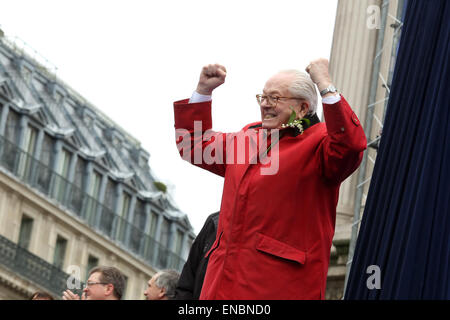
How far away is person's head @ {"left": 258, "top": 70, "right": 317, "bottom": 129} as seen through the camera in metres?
5.97

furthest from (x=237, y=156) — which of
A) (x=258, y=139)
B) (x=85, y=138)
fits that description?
(x=85, y=138)

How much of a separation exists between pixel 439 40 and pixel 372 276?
3.75 ft

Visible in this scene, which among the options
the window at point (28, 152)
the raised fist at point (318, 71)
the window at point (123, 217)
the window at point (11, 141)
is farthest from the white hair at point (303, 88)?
the window at point (123, 217)

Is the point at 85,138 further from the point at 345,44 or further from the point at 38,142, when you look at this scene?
the point at 345,44

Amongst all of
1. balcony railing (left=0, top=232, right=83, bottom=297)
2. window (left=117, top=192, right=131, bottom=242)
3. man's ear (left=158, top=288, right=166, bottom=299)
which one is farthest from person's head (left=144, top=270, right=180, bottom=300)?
window (left=117, top=192, right=131, bottom=242)

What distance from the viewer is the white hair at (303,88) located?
5.98 metres

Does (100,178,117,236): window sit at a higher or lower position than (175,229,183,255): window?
higher

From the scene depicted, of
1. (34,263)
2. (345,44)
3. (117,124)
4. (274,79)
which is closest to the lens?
(274,79)

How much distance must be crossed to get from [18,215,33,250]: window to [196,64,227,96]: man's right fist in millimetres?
34872

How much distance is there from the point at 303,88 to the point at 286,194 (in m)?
0.56

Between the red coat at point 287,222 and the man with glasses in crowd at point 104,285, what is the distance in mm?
2863

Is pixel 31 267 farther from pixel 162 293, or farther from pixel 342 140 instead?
pixel 342 140

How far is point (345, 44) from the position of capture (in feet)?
52.1

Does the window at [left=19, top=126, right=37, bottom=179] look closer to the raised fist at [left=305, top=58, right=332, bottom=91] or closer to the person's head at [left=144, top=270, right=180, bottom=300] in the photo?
the person's head at [left=144, top=270, right=180, bottom=300]
